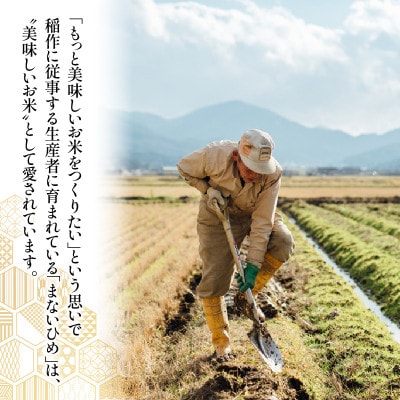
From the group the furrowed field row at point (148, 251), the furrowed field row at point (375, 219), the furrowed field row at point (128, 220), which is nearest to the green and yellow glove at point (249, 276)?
the furrowed field row at point (148, 251)

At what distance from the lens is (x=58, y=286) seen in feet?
16.1

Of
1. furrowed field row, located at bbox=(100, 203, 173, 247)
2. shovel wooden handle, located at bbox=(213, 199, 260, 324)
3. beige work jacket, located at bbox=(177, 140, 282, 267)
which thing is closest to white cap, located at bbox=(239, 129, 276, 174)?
beige work jacket, located at bbox=(177, 140, 282, 267)

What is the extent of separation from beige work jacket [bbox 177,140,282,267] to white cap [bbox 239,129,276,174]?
218 mm

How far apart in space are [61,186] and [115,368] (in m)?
1.76

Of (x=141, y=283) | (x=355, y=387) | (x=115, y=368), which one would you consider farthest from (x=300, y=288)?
(x=115, y=368)

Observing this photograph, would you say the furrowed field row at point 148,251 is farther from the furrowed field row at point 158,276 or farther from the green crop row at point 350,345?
the green crop row at point 350,345

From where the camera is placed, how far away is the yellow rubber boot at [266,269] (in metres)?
4.87

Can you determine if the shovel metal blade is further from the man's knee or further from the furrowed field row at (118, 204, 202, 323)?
the furrowed field row at (118, 204, 202, 323)

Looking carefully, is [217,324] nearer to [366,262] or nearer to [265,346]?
[265,346]

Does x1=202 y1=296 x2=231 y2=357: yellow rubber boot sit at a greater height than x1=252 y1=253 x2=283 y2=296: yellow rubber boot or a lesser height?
lesser

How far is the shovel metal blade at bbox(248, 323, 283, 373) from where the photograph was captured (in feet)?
14.6

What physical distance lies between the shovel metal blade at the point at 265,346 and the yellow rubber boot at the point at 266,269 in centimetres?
45

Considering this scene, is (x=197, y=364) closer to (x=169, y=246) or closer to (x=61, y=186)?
(x=61, y=186)

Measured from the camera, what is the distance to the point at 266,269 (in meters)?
4.93
